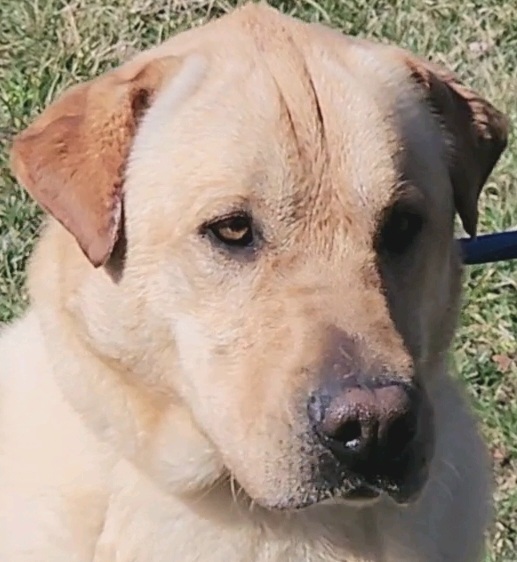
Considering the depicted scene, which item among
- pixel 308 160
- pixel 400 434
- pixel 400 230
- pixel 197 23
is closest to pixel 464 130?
pixel 400 230

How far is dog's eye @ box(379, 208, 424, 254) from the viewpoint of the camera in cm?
353

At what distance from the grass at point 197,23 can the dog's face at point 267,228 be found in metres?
2.19

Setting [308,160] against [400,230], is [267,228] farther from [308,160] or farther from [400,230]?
[400,230]

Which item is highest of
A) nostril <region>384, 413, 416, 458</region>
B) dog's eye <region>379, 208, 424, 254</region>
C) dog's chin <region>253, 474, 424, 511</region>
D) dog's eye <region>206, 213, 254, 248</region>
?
dog's eye <region>206, 213, 254, 248</region>

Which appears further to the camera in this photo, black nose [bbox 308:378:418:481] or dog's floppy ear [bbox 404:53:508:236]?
dog's floppy ear [bbox 404:53:508:236]

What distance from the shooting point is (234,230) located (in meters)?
3.48

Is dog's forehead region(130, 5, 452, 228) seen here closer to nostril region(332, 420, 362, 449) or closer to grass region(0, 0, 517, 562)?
A: nostril region(332, 420, 362, 449)

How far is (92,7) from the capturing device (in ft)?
22.3

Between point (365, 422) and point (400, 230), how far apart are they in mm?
578

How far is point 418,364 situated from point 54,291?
88 cm

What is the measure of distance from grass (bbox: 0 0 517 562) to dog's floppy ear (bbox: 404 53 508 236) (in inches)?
74.0

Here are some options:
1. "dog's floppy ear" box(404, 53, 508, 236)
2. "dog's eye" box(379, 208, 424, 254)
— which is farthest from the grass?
"dog's eye" box(379, 208, 424, 254)

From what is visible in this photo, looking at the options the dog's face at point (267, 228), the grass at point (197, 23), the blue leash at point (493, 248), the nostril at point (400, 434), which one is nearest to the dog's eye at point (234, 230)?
the dog's face at point (267, 228)

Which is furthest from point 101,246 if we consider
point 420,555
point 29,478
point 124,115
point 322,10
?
point 322,10
